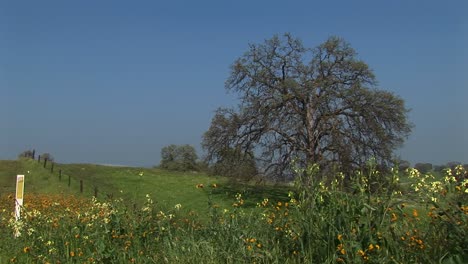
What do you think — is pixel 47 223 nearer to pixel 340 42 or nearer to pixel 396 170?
pixel 396 170

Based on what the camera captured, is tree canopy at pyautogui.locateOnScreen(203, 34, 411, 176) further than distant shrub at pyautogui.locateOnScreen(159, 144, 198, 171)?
No

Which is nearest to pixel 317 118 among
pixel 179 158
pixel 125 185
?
pixel 125 185

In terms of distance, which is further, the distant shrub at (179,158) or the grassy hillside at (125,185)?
the distant shrub at (179,158)

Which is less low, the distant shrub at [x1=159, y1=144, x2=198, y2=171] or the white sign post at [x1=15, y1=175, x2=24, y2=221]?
the distant shrub at [x1=159, y1=144, x2=198, y2=171]

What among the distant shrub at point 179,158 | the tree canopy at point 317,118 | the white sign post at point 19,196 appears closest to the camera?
the white sign post at point 19,196

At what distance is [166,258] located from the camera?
5.52 m

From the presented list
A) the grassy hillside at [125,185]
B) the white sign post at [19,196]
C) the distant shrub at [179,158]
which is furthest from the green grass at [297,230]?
the distant shrub at [179,158]

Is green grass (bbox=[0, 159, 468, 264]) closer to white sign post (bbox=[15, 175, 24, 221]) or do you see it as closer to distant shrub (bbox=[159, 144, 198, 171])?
white sign post (bbox=[15, 175, 24, 221])

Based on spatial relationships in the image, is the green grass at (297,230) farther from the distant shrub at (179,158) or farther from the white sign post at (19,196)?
the distant shrub at (179,158)

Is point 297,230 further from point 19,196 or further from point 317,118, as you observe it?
point 317,118

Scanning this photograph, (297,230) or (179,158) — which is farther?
(179,158)

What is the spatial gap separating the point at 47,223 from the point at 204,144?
21.3 m

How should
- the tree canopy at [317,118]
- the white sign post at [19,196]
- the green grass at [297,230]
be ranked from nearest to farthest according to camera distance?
the green grass at [297,230]
the white sign post at [19,196]
the tree canopy at [317,118]

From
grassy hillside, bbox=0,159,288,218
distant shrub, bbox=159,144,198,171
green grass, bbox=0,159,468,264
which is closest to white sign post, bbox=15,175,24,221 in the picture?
green grass, bbox=0,159,468,264
